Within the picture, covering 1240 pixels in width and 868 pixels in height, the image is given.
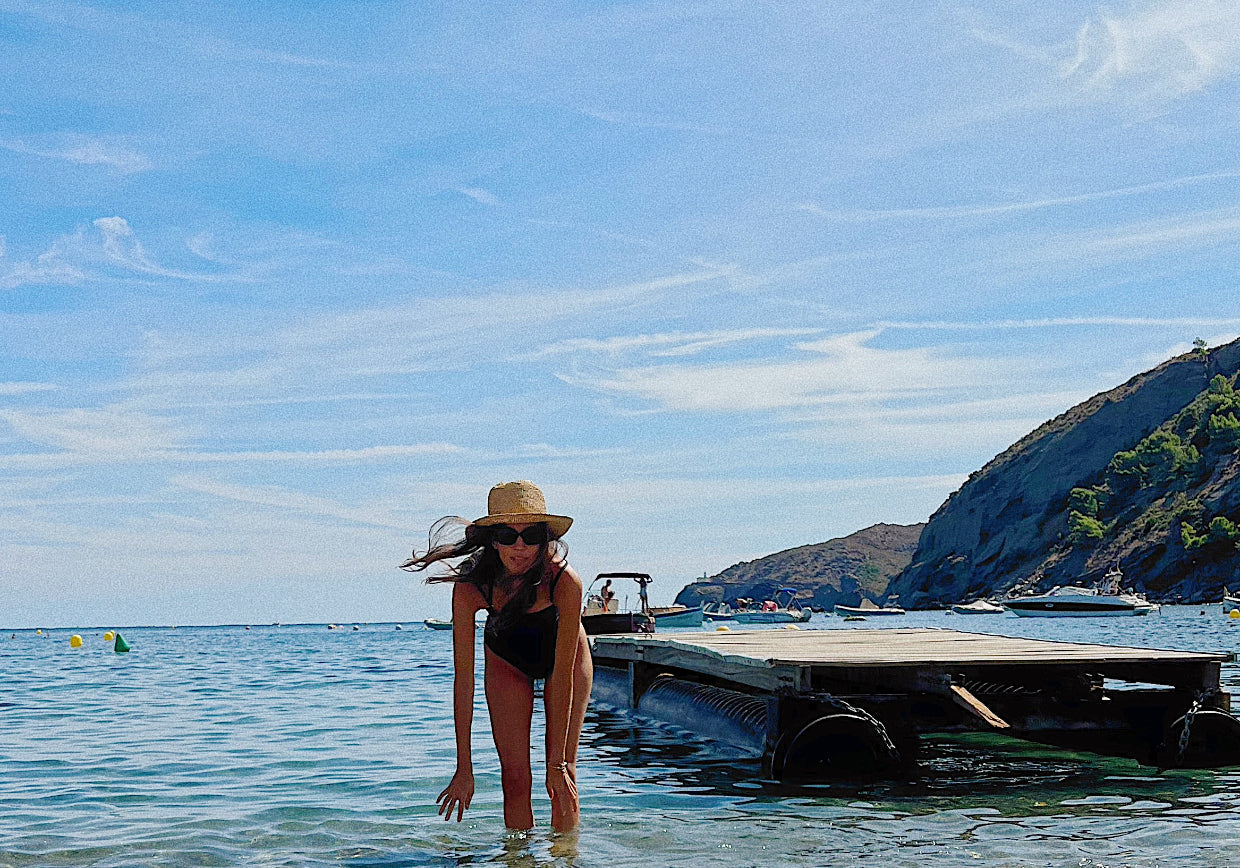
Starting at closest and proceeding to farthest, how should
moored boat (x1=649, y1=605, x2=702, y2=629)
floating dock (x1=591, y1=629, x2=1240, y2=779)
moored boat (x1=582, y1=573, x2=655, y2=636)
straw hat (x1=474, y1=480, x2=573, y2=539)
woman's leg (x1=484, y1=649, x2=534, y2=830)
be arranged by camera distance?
straw hat (x1=474, y1=480, x2=573, y2=539) < woman's leg (x1=484, y1=649, x2=534, y2=830) < floating dock (x1=591, y1=629, x2=1240, y2=779) < moored boat (x1=582, y1=573, x2=655, y2=636) < moored boat (x1=649, y1=605, x2=702, y2=629)

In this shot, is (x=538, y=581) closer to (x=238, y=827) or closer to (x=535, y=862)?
(x=535, y=862)

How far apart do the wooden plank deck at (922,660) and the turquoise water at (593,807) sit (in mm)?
1012

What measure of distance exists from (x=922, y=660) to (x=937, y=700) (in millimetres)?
1268

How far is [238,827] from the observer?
11312 millimetres

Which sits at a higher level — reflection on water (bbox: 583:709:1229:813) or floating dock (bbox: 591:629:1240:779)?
floating dock (bbox: 591:629:1240:779)

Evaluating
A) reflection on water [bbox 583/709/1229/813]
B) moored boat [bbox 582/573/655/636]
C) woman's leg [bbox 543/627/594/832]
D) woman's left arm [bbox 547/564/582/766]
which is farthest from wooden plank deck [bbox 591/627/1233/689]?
moored boat [bbox 582/573/655/636]

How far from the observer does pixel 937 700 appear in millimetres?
14883

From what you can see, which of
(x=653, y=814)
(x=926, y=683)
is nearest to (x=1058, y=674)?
(x=926, y=683)

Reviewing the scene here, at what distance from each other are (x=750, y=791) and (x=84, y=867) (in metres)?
5.84

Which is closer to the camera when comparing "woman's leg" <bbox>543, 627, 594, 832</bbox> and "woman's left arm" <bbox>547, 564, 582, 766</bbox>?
"woman's left arm" <bbox>547, 564, 582, 766</bbox>

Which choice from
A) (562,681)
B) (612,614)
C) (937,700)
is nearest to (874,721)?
(937,700)

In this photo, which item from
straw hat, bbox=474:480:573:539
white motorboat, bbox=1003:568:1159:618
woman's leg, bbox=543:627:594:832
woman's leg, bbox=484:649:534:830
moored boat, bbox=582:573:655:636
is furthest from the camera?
white motorboat, bbox=1003:568:1159:618

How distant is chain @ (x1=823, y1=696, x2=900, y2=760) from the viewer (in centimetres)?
1277

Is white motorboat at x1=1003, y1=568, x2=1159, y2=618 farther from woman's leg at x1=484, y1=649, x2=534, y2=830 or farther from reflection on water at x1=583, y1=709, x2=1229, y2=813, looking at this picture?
woman's leg at x1=484, y1=649, x2=534, y2=830
